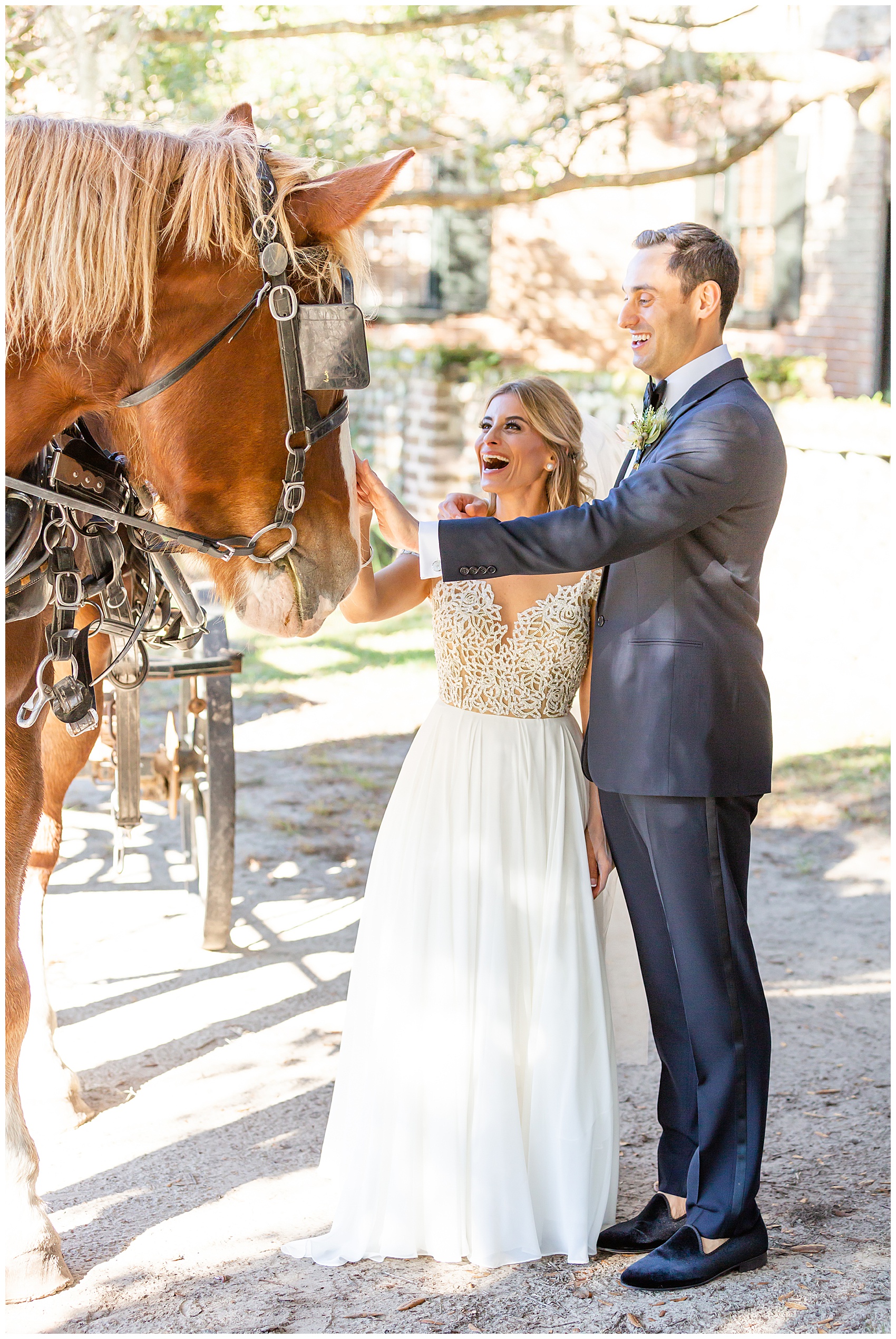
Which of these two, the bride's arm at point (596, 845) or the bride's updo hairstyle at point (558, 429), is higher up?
the bride's updo hairstyle at point (558, 429)

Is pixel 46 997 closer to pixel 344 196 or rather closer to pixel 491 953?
pixel 491 953

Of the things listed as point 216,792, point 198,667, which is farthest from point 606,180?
point 216,792

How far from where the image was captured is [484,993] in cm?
272

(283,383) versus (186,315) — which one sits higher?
(186,315)

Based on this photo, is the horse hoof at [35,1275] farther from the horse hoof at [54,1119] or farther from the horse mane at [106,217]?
the horse mane at [106,217]

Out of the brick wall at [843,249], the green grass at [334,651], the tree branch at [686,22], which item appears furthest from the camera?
the brick wall at [843,249]

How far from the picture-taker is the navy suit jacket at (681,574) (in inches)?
96.2

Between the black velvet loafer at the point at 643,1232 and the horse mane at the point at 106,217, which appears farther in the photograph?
the black velvet loafer at the point at 643,1232

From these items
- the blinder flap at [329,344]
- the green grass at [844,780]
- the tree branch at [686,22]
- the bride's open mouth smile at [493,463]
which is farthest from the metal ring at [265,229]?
the tree branch at [686,22]

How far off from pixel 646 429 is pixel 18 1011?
1843 millimetres

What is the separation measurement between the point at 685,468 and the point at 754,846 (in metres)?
3.89

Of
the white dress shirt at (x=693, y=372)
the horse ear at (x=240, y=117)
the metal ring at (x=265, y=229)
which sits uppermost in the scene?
the horse ear at (x=240, y=117)

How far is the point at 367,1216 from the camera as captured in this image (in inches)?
106

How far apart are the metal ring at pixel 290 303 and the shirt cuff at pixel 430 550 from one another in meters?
0.56
